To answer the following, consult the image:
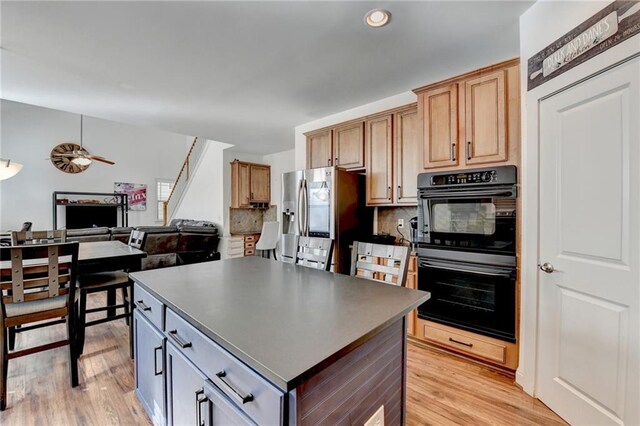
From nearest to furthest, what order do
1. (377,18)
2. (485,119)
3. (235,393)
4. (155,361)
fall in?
(235,393)
(155,361)
(377,18)
(485,119)

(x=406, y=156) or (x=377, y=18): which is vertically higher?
(x=377, y=18)

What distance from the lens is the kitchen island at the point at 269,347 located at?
0.75 m

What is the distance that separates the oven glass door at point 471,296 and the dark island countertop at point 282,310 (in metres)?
1.14

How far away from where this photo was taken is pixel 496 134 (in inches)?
85.2

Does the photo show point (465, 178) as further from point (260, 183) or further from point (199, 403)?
point (260, 183)

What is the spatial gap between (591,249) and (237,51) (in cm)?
271

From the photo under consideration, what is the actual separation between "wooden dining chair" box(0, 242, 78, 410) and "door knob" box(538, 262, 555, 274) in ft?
9.86

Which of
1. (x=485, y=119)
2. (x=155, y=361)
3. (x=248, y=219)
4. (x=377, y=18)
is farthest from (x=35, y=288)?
(x=248, y=219)

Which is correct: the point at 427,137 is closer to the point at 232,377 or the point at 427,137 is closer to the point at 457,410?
the point at 457,410

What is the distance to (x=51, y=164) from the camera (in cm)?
705

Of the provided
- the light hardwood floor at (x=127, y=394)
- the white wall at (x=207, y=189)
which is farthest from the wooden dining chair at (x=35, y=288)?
the white wall at (x=207, y=189)

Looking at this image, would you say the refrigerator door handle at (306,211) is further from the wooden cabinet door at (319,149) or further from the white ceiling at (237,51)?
the white ceiling at (237,51)

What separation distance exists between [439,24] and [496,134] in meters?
0.90

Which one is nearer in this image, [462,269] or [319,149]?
[462,269]
